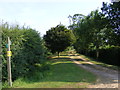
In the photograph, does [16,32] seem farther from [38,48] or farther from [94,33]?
[94,33]

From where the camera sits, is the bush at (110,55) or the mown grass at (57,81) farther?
the bush at (110,55)

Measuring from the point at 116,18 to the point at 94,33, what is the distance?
7.19 metres

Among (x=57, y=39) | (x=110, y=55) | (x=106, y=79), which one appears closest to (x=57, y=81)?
(x=106, y=79)

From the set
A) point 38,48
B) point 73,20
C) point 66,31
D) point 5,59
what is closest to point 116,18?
point 38,48

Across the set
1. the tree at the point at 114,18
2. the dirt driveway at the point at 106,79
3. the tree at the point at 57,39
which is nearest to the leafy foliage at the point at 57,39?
the tree at the point at 57,39

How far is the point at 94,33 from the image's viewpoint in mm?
20328

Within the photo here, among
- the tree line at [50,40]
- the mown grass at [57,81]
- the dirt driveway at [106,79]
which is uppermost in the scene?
the tree line at [50,40]

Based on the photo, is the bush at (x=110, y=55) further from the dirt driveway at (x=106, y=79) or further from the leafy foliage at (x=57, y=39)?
the dirt driveway at (x=106, y=79)

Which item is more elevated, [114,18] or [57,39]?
[114,18]

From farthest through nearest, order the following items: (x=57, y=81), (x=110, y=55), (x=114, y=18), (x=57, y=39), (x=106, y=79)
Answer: (x=57, y=39) < (x=110, y=55) < (x=114, y=18) < (x=106, y=79) < (x=57, y=81)

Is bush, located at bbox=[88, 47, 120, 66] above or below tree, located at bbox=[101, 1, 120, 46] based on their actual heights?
below

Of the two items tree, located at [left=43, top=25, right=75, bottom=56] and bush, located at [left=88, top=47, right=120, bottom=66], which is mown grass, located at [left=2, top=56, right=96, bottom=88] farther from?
tree, located at [left=43, top=25, right=75, bottom=56]

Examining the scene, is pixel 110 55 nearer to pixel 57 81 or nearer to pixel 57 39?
pixel 57 39

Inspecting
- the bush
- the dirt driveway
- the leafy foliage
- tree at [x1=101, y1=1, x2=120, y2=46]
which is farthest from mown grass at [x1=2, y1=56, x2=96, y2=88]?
the leafy foliage
